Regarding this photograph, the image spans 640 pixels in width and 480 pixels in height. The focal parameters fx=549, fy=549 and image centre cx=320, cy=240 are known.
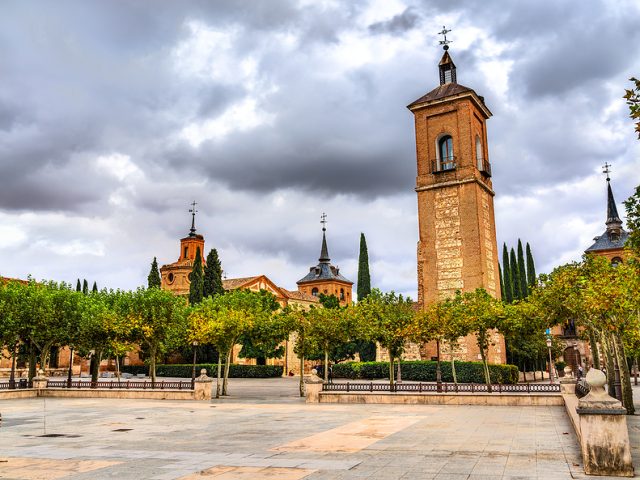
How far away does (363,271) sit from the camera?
229 feet

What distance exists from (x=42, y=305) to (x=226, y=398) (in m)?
11.3

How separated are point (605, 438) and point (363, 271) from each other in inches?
2434

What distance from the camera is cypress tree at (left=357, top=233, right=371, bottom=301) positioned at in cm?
6688

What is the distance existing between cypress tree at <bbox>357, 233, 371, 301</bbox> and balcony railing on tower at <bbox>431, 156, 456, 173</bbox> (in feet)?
91.7

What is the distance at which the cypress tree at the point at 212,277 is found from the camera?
188 feet

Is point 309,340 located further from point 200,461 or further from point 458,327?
point 200,461

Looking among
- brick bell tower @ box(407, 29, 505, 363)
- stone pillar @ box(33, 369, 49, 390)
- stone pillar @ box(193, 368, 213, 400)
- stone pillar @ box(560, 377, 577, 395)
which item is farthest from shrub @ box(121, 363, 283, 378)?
stone pillar @ box(560, 377, 577, 395)

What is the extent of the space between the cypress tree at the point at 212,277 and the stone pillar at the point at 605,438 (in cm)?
5105

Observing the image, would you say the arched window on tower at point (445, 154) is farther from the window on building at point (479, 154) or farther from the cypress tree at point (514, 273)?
the cypress tree at point (514, 273)

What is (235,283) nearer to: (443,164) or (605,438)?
(443,164)

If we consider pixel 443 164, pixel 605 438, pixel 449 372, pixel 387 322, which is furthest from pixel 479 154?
pixel 605 438

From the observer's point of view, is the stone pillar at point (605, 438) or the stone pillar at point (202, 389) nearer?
the stone pillar at point (605, 438)

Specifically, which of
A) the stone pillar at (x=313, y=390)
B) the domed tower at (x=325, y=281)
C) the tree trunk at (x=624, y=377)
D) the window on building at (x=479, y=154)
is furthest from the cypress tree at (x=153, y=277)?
the tree trunk at (x=624, y=377)

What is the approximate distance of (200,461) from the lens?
30.9 ft
